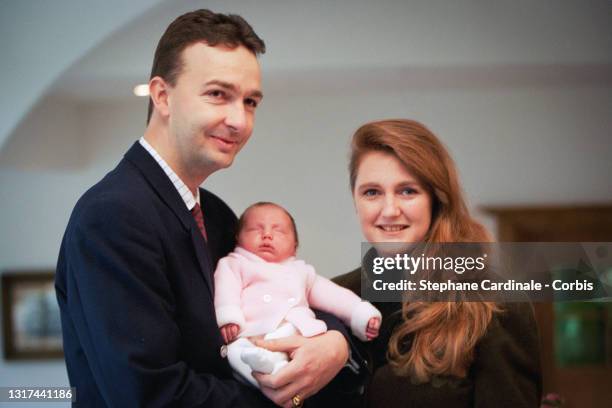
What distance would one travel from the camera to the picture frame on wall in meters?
1.94

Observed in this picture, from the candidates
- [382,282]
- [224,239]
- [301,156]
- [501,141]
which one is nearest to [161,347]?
[224,239]

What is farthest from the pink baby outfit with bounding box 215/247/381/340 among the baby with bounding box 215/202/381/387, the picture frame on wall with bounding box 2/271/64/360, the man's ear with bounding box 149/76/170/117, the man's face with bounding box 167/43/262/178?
the picture frame on wall with bounding box 2/271/64/360

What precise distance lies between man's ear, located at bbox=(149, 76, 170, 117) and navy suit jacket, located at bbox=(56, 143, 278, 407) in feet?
0.30

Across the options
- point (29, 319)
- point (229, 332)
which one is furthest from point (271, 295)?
point (29, 319)

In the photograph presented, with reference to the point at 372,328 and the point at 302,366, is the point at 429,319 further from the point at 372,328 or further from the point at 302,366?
the point at 302,366

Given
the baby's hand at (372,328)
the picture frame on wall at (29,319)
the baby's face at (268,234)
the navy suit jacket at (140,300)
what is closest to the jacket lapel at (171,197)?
the navy suit jacket at (140,300)

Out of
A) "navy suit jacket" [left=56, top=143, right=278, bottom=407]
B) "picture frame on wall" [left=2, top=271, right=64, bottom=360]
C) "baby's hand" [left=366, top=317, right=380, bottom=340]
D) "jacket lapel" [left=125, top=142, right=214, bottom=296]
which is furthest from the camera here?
"picture frame on wall" [left=2, top=271, right=64, bottom=360]

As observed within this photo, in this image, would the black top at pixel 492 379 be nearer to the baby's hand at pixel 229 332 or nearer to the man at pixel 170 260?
the man at pixel 170 260

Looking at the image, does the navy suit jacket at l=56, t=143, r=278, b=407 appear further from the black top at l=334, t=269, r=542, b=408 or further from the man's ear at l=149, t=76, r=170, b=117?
the black top at l=334, t=269, r=542, b=408

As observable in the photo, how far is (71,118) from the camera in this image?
207 centimetres

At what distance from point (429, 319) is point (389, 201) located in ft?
0.89

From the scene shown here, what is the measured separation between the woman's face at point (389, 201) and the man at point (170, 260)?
0.84ft

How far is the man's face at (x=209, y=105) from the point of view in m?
1.31

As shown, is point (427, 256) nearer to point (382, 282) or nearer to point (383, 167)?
point (382, 282)
